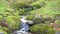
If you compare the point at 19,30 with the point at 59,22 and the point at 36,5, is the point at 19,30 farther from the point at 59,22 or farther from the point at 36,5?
the point at 36,5

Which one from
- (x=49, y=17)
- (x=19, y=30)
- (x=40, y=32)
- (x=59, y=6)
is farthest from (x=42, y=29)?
(x=59, y=6)

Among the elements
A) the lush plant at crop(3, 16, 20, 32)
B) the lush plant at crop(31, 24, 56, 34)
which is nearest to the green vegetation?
the lush plant at crop(3, 16, 20, 32)

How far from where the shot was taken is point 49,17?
971 inches

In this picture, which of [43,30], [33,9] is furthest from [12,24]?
[33,9]

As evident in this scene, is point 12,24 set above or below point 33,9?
below

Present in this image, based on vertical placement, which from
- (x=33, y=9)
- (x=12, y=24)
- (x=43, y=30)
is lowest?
(x=43, y=30)

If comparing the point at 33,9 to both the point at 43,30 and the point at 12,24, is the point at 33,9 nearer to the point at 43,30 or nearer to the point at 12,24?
the point at 12,24

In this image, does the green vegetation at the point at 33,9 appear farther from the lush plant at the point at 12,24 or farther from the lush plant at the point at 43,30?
the lush plant at the point at 43,30

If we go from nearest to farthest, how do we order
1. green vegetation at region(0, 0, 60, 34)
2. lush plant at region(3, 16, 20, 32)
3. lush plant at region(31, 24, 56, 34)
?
lush plant at region(31, 24, 56, 34) → lush plant at region(3, 16, 20, 32) → green vegetation at region(0, 0, 60, 34)

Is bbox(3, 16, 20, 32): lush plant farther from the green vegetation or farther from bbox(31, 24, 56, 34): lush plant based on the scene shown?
the green vegetation

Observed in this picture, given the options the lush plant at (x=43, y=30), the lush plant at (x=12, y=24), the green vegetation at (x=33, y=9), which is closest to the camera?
the lush plant at (x=43, y=30)

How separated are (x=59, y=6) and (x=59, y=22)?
25.8 ft

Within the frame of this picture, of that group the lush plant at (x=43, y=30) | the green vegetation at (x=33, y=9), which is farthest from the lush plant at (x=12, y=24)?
the green vegetation at (x=33, y=9)

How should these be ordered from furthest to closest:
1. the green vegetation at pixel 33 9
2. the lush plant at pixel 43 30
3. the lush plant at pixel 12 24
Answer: the green vegetation at pixel 33 9 → the lush plant at pixel 12 24 → the lush plant at pixel 43 30
